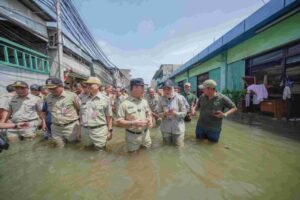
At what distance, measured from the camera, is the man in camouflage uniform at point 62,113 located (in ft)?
14.4

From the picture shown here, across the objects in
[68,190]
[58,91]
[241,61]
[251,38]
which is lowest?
[68,190]

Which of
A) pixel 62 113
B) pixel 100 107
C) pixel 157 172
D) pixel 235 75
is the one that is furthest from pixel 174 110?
pixel 235 75

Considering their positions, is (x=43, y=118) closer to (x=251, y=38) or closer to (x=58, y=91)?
(x=58, y=91)

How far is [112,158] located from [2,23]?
971cm

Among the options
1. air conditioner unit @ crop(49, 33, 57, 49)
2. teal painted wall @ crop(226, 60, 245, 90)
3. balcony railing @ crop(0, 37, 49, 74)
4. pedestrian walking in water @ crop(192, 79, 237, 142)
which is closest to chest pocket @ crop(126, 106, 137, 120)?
pedestrian walking in water @ crop(192, 79, 237, 142)

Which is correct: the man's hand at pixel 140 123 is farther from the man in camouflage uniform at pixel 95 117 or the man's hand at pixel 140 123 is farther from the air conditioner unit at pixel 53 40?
the air conditioner unit at pixel 53 40

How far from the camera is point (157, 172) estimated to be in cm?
361

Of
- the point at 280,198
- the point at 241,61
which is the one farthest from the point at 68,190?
the point at 241,61

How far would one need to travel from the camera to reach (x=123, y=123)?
360 cm

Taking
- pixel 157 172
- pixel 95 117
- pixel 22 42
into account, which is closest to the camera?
pixel 157 172

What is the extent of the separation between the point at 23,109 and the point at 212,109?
4411 millimetres

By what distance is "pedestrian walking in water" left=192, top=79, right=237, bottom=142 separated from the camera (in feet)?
14.9

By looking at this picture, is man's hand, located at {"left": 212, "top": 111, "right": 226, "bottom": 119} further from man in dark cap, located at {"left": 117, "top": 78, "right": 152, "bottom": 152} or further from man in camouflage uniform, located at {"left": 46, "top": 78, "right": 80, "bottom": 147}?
man in camouflage uniform, located at {"left": 46, "top": 78, "right": 80, "bottom": 147}

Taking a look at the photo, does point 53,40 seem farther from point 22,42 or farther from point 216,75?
point 216,75
